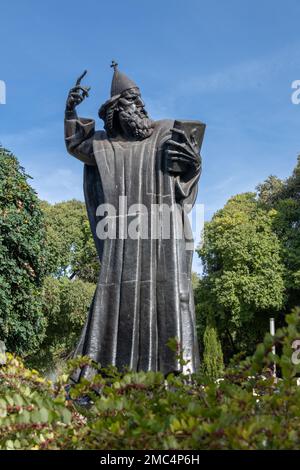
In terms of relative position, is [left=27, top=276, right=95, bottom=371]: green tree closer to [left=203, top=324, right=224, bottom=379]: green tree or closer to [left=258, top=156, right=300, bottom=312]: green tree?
[left=203, top=324, right=224, bottom=379]: green tree

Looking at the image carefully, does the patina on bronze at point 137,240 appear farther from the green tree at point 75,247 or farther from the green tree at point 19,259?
the green tree at point 75,247

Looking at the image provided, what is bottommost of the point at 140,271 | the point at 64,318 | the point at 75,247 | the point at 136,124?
the point at 140,271

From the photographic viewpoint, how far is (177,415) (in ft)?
10.9

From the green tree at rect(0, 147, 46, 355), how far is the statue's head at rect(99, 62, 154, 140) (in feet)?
39.5

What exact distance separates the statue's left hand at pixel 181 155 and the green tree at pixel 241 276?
27.8 m

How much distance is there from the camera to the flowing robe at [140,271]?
611 cm

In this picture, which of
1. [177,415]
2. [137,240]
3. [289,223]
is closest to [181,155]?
[137,240]

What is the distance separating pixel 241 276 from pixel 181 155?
28.6 meters

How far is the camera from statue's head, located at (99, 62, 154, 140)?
686 cm

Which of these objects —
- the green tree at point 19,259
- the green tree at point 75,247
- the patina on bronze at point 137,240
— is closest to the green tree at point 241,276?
the green tree at point 75,247

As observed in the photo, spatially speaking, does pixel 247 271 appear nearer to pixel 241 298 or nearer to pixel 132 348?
pixel 241 298

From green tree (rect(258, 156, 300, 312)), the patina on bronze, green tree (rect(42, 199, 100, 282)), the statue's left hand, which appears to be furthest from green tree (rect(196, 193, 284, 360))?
the statue's left hand

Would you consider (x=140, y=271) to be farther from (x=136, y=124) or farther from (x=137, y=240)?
(x=136, y=124)
